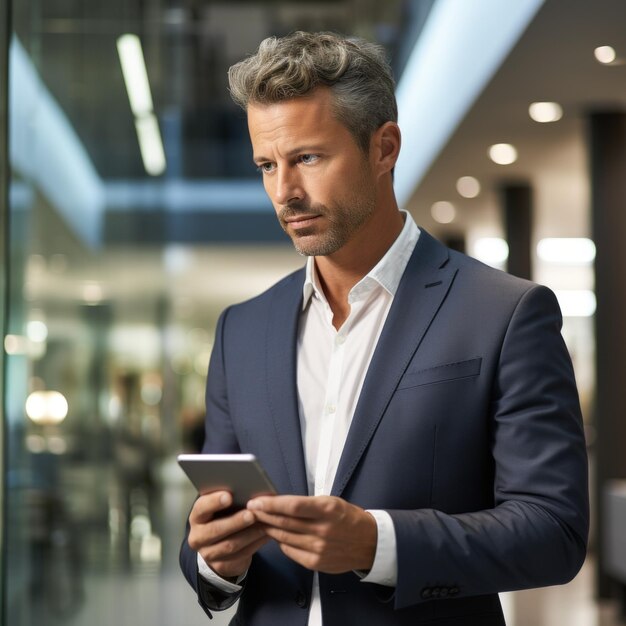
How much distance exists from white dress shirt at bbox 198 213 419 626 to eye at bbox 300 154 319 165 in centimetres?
28

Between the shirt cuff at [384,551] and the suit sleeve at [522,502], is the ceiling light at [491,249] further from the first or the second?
the shirt cuff at [384,551]

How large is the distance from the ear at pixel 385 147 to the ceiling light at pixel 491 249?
17478 millimetres

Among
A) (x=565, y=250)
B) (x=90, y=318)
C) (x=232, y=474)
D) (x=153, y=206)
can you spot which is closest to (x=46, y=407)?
(x=90, y=318)

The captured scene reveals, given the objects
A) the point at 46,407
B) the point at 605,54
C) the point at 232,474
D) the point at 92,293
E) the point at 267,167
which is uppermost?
the point at 605,54

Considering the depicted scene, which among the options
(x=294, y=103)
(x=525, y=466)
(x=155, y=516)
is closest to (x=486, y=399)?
(x=525, y=466)

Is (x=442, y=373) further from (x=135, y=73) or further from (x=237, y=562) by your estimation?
(x=135, y=73)

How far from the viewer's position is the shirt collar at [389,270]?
2160 mm

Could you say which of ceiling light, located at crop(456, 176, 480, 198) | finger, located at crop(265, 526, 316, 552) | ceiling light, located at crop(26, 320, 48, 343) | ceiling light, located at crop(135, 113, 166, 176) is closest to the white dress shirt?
finger, located at crop(265, 526, 316, 552)

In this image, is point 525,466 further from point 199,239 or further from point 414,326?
point 199,239

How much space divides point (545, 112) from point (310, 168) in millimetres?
8976

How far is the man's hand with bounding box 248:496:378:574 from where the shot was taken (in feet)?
5.36

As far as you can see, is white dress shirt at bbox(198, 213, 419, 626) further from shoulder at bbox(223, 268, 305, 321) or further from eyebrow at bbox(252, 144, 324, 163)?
eyebrow at bbox(252, 144, 324, 163)

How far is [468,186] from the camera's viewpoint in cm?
1483

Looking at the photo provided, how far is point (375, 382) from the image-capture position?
1.98m
